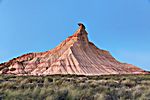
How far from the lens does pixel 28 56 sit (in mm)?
99312

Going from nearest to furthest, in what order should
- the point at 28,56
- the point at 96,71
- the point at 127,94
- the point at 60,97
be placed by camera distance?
the point at 60,97 → the point at 127,94 → the point at 96,71 → the point at 28,56

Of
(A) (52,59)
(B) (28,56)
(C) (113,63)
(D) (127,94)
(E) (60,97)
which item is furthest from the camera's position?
(B) (28,56)

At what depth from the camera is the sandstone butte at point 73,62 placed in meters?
79.8

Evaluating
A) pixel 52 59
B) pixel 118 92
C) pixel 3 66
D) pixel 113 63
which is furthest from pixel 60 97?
pixel 3 66

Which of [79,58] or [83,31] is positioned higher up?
[83,31]

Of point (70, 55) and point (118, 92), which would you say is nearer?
point (118, 92)

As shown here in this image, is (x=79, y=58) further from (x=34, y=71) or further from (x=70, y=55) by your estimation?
(x=34, y=71)

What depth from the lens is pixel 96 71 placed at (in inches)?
3145

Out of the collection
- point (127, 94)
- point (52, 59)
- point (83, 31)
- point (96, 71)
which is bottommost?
point (127, 94)

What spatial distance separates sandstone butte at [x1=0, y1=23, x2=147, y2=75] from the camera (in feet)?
262

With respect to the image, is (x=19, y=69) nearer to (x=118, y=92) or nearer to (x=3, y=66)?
(x=3, y=66)

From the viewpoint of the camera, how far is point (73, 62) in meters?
81.9

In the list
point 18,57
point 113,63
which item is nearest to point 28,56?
point 18,57

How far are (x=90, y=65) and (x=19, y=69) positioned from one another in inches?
852
